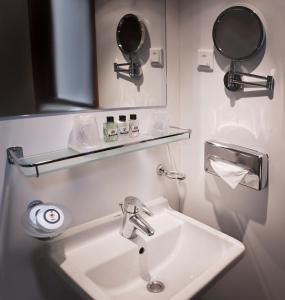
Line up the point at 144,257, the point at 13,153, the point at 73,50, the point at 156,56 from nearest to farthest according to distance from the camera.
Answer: the point at 13,153 < the point at 73,50 < the point at 144,257 < the point at 156,56

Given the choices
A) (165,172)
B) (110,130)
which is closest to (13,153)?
(110,130)

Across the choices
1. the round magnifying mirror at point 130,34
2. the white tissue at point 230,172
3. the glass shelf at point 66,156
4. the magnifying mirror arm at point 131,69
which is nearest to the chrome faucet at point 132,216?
the glass shelf at point 66,156

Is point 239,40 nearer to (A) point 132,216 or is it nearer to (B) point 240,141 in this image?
(B) point 240,141

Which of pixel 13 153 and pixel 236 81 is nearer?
pixel 13 153

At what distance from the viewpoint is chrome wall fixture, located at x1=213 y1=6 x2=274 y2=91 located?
105 centimetres

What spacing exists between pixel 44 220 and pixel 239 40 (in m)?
0.94

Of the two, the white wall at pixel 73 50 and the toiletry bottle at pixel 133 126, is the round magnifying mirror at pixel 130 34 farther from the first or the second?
the toiletry bottle at pixel 133 126

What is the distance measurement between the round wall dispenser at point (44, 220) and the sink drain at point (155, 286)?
417 millimetres

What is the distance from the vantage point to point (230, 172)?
118cm

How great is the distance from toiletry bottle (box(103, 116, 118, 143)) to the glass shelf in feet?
0.09

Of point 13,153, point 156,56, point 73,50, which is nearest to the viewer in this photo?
point 13,153

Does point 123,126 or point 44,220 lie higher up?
point 123,126

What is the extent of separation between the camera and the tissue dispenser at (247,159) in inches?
44.5

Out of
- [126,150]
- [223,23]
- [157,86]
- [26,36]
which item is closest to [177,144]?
[157,86]
